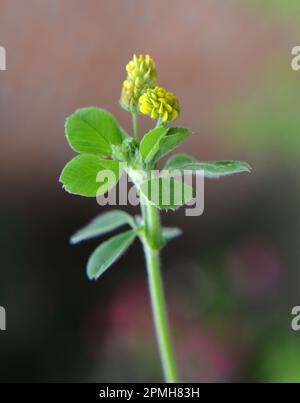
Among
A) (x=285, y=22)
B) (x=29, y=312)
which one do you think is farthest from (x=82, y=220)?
(x=285, y=22)

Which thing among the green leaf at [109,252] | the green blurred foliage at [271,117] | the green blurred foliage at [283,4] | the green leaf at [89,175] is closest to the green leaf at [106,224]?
the green leaf at [109,252]

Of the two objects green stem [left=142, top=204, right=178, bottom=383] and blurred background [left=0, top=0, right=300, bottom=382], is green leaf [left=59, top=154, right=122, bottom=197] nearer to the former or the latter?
green stem [left=142, top=204, right=178, bottom=383]

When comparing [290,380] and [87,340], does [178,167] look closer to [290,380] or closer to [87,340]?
[290,380]

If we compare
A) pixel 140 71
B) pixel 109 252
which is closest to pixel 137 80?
pixel 140 71

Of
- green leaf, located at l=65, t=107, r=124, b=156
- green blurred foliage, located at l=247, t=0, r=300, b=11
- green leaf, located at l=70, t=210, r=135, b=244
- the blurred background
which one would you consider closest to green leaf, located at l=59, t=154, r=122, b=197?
green leaf, located at l=65, t=107, r=124, b=156

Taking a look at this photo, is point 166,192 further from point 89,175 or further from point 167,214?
point 167,214

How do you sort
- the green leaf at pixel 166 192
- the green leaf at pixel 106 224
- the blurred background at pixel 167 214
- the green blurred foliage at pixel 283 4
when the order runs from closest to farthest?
the green leaf at pixel 166 192 < the green leaf at pixel 106 224 < the blurred background at pixel 167 214 < the green blurred foliage at pixel 283 4

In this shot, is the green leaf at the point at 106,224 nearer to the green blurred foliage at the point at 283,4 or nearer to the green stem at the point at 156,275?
the green stem at the point at 156,275
